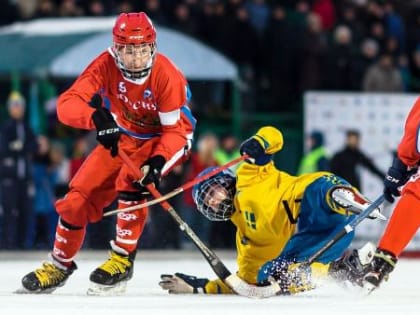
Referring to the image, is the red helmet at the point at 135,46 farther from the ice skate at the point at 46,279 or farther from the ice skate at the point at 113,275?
the ice skate at the point at 46,279

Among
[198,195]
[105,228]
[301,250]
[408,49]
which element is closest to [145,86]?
[198,195]

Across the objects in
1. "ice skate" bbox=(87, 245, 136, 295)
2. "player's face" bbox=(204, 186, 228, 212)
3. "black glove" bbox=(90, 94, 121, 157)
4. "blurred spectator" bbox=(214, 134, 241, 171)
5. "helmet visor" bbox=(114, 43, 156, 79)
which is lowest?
"blurred spectator" bbox=(214, 134, 241, 171)

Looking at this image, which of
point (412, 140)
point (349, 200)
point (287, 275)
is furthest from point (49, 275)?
point (412, 140)

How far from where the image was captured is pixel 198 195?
297 inches

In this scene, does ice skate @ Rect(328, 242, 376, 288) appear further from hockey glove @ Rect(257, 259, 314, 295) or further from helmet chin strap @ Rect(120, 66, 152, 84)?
helmet chin strap @ Rect(120, 66, 152, 84)

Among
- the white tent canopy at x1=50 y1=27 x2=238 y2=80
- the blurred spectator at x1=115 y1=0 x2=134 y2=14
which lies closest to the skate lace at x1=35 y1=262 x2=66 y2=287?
the white tent canopy at x1=50 y1=27 x2=238 y2=80

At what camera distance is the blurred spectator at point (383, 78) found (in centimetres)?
1478

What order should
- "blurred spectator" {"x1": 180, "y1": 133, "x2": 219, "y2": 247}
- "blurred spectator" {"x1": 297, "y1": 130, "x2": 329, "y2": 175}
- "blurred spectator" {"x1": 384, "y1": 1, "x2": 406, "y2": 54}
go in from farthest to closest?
"blurred spectator" {"x1": 384, "y1": 1, "x2": 406, "y2": 54} < "blurred spectator" {"x1": 297, "y1": 130, "x2": 329, "y2": 175} < "blurred spectator" {"x1": 180, "y1": 133, "x2": 219, "y2": 247}

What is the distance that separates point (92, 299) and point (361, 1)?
32.5ft

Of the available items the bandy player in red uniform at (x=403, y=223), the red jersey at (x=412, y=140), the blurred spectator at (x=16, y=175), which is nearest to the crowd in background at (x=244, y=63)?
the blurred spectator at (x=16, y=175)

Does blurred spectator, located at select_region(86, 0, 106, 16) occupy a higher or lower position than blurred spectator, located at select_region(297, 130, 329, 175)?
higher

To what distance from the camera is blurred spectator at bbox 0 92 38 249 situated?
12992 millimetres

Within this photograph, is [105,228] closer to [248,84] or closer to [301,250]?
[248,84]

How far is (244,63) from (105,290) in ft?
25.2
